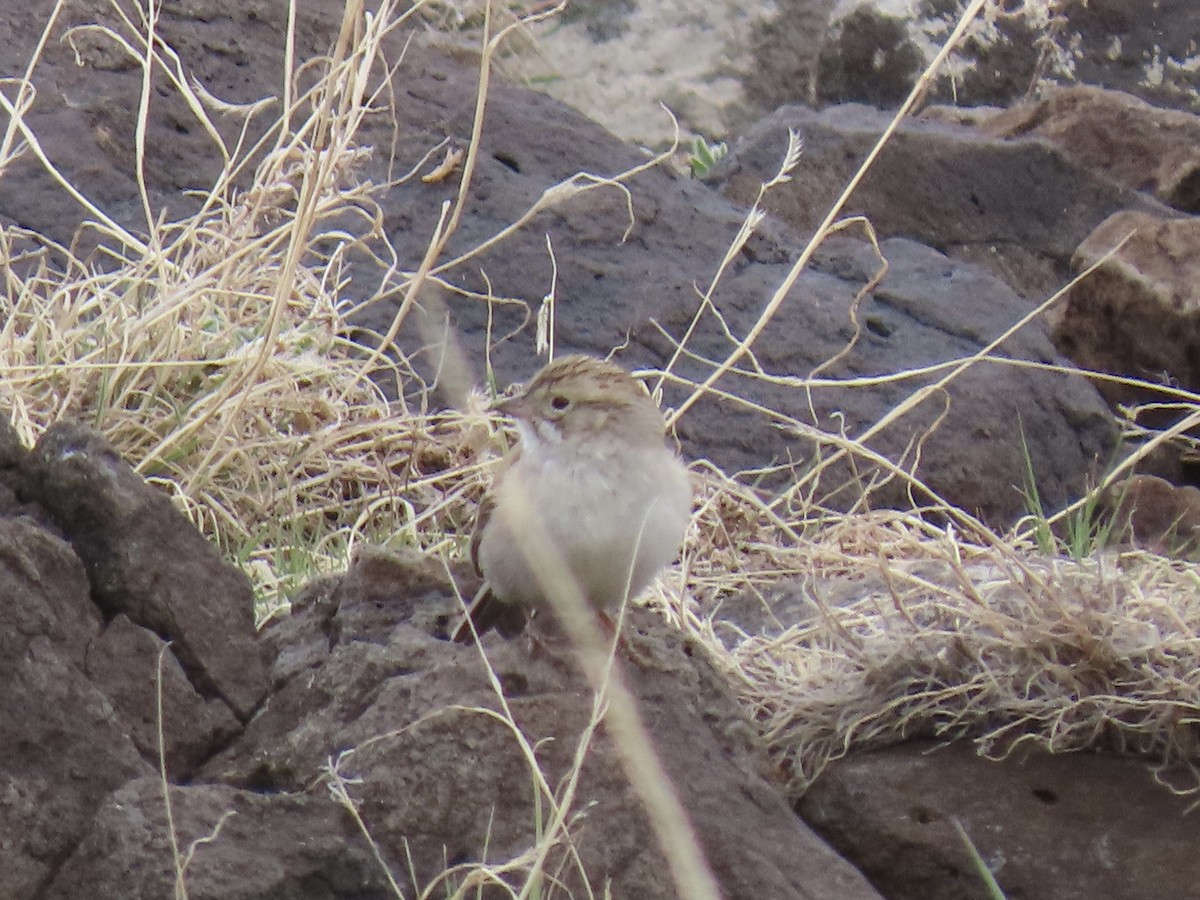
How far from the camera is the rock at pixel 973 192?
9336mm

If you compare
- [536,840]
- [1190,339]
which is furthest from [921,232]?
[536,840]

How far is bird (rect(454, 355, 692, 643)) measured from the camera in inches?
168

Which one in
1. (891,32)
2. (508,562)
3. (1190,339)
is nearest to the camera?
(508,562)

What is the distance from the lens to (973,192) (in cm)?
954

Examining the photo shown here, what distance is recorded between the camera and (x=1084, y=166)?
968 cm

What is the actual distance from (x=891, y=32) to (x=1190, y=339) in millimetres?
4197

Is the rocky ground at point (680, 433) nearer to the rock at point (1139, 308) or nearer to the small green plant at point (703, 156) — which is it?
the rock at point (1139, 308)

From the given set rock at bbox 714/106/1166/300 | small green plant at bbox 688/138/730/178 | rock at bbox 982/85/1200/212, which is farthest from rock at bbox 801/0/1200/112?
rock at bbox 714/106/1166/300

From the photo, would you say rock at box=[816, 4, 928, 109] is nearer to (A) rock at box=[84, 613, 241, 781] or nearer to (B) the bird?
(B) the bird

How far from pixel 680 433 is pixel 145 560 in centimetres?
353

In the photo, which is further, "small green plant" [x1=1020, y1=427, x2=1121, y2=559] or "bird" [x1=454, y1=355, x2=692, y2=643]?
"small green plant" [x1=1020, y1=427, x2=1121, y2=559]

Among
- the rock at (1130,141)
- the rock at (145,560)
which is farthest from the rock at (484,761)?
the rock at (1130,141)

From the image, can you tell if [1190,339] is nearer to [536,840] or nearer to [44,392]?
[44,392]

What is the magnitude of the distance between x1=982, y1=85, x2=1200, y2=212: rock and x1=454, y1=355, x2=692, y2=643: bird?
5.78 meters
